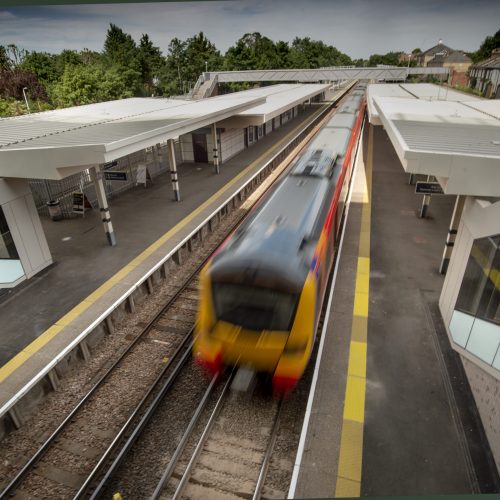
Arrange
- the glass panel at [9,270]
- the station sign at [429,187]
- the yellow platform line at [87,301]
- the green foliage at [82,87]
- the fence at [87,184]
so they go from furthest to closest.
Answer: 1. the green foliage at [82,87]
2. the fence at [87,184]
3. the station sign at [429,187]
4. the glass panel at [9,270]
5. the yellow platform line at [87,301]

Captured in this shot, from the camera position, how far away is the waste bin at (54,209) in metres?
14.8

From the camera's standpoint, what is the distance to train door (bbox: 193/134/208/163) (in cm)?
2242

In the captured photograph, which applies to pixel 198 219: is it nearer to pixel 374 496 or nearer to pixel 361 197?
pixel 361 197

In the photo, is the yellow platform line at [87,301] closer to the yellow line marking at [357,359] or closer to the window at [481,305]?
the yellow line marking at [357,359]

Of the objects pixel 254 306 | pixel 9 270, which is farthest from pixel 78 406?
pixel 9 270

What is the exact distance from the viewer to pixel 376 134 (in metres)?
32.0

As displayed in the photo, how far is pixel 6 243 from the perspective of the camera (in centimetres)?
1003

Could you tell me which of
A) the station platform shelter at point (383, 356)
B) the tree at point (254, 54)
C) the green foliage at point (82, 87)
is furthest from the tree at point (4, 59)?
the station platform shelter at point (383, 356)

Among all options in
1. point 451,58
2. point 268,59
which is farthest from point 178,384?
point 451,58

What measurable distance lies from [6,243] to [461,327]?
1159 centimetres

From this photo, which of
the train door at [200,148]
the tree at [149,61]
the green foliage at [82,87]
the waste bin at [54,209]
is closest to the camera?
the waste bin at [54,209]

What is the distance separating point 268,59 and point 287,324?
67680mm

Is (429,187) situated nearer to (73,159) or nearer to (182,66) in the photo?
(73,159)

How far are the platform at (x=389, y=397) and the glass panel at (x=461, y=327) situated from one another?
1.09 feet
